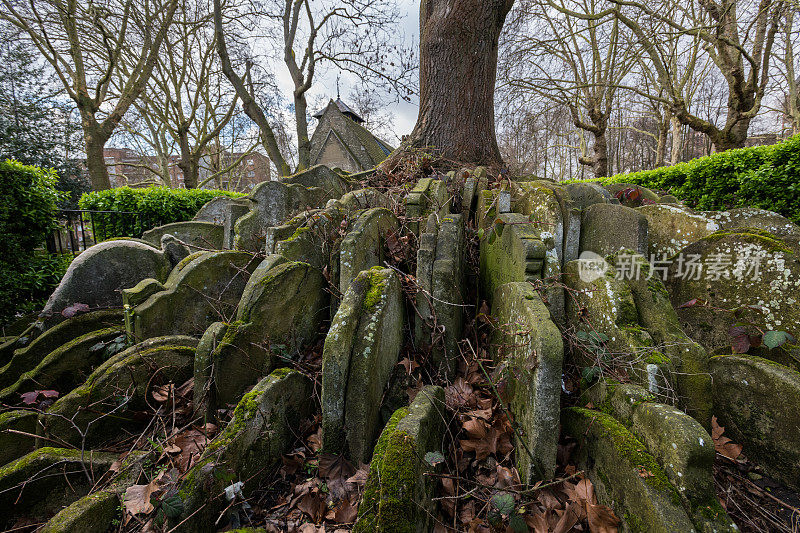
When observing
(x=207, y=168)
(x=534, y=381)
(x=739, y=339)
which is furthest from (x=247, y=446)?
(x=207, y=168)

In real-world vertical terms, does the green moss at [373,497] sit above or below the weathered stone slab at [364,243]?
below

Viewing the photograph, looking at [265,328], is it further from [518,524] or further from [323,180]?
[323,180]

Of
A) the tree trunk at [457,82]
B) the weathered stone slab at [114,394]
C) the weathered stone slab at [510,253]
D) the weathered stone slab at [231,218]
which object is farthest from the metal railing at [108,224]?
the weathered stone slab at [510,253]

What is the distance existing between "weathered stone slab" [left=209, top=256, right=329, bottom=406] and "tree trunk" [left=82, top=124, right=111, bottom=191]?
14082 mm

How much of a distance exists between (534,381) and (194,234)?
519 cm

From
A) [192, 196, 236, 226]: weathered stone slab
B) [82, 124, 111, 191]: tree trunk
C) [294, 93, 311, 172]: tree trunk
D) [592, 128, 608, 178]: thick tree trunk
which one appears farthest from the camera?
[592, 128, 608, 178]: thick tree trunk

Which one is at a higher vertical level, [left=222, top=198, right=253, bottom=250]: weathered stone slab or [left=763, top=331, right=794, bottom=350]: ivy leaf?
[left=222, top=198, right=253, bottom=250]: weathered stone slab

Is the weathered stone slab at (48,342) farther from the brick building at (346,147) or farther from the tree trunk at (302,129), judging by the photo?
the brick building at (346,147)

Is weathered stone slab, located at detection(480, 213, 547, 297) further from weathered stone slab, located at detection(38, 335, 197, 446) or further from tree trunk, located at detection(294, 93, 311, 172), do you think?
tree trunk, located at detection(294, 93, 311, 172)

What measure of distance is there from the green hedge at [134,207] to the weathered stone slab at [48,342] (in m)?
5.16

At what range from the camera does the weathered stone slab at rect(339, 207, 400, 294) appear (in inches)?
114

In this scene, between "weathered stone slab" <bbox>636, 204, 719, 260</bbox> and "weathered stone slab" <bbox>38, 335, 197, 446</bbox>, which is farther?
"weathered stone slab" <bbox>636, 204, 719, 260</bbox>

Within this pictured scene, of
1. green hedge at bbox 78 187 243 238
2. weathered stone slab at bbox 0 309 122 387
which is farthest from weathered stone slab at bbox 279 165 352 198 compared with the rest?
green hedge at bbox 78 187 243 238

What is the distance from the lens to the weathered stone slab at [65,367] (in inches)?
123
